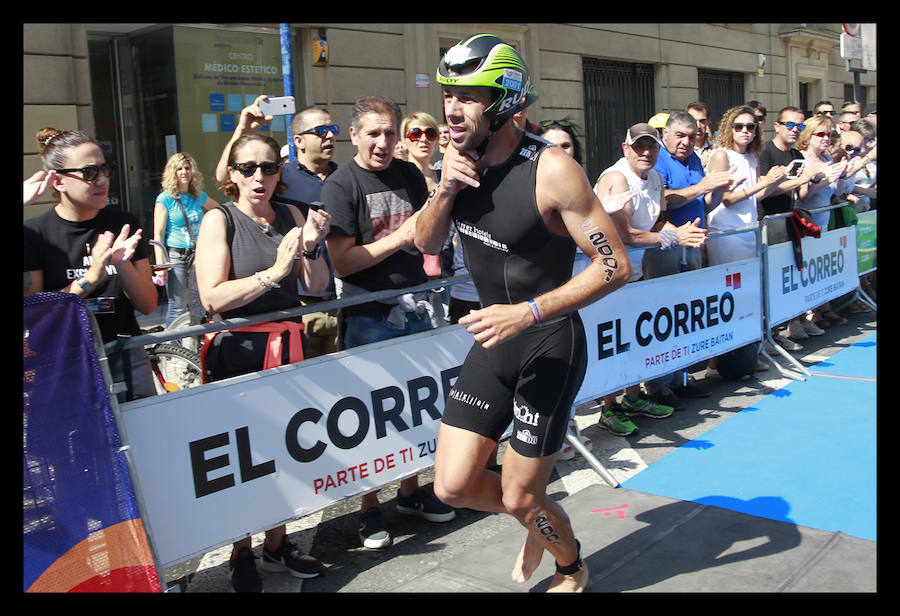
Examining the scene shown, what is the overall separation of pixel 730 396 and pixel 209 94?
8.48 m

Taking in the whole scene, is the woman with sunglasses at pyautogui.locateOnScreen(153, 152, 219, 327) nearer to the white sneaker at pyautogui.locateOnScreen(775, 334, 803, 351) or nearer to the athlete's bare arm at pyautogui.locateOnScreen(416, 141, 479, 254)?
the athlete's bare arm at pyautogui.locateOnScreen(416, 141, 479, 254)

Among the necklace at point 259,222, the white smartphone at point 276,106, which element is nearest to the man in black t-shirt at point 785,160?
the white smartphone at point 276,106

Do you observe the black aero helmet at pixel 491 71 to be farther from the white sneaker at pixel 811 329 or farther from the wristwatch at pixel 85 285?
the white sneaker at pixel 811 329

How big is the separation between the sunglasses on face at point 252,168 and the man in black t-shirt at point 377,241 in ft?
1.50

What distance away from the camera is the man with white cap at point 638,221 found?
5.84 meters

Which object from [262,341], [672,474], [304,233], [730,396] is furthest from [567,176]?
[730,396]

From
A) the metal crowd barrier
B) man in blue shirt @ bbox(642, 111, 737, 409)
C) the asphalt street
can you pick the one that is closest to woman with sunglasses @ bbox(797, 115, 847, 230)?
man in blue shirt @ bbox(642, 111, 737, 409)

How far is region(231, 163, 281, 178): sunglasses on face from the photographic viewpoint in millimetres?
3904

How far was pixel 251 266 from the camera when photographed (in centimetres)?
386

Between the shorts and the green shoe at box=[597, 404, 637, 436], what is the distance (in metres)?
2.61

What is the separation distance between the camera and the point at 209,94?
11750 mm

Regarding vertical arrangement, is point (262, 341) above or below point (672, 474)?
above
